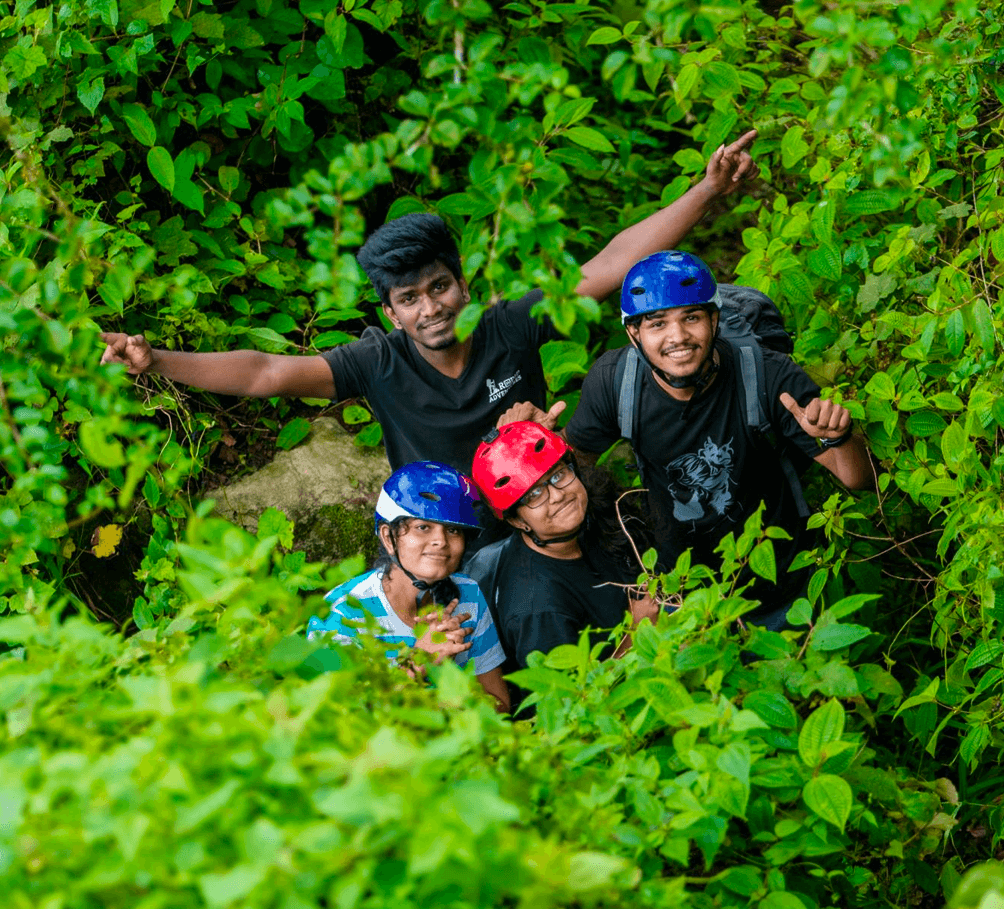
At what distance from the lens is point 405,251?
4.19 meters

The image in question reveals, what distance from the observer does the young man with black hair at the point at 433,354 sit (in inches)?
166

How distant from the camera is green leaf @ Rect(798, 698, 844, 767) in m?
2.71

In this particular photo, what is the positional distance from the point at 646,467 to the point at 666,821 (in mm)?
1988

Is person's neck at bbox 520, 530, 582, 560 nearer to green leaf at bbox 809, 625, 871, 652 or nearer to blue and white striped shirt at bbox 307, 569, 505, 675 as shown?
blue and white striped shirt at bbox 307, 569, 505, 675

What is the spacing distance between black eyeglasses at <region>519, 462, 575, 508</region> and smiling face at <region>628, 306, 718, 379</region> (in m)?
0.55

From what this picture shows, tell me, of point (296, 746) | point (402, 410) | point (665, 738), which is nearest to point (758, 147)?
point (402, 410)

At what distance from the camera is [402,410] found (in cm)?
439

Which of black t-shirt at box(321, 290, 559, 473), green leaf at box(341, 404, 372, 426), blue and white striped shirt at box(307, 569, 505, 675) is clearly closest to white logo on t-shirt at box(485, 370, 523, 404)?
black t-shirt at box(321, 290, 559, 473)

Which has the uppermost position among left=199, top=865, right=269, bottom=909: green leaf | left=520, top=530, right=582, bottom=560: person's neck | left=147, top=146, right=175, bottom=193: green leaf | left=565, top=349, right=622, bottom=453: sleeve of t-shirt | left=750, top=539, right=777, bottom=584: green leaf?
left=147, top=146, right=175, bottom=193: green leaf

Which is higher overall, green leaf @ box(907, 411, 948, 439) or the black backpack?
the black backpack

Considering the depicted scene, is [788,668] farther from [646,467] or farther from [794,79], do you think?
[794,79]

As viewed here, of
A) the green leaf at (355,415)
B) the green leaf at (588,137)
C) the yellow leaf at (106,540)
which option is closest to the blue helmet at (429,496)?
the green leaf at (588,137)

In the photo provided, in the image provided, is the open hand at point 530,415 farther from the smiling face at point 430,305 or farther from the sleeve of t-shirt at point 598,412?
the smiling face at point 430,305

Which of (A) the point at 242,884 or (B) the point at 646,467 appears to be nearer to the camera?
(A) the point at 242,884
